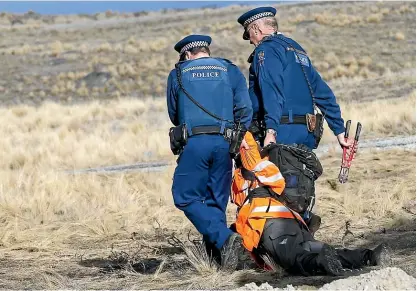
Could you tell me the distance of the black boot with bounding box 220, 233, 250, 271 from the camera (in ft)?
22.3

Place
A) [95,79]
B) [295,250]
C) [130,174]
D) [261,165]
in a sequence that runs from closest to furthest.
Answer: [295,250], [261,165], [130,174], [95,79]

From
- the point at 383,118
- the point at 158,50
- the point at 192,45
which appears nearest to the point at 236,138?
the point at 192,45

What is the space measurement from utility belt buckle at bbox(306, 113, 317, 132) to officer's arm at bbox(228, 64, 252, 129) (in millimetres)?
479

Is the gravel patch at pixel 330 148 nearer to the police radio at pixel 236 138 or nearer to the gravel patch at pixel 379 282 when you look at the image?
the police radio at pixel 236 138

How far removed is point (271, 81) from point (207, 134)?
66 cm

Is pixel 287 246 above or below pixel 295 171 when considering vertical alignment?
below

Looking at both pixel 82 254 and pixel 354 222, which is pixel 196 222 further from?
pixel 354 222

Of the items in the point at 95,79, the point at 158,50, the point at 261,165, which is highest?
the point at 158,50

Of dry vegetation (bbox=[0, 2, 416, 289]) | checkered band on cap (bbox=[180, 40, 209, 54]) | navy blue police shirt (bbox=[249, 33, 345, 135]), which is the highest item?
checkered band on cap (bbox=[180, 40, 209, 54])

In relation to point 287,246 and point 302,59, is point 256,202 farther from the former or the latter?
point 302,59

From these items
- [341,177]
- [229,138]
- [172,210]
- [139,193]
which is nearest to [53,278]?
[229,138]

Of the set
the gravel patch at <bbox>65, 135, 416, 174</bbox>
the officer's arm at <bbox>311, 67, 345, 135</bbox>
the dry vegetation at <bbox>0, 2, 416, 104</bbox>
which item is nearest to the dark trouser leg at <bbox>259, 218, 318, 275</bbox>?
the officer's arm at <bbox>311, 67, 345, 135</bbox>

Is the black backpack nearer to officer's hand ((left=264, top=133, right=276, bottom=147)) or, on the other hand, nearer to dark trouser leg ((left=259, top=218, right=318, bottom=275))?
officer's hand ((left=264, top=133, right=276, bottom=147))

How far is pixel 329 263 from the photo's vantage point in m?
6.16
